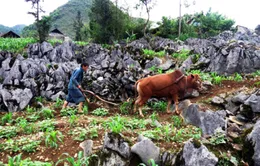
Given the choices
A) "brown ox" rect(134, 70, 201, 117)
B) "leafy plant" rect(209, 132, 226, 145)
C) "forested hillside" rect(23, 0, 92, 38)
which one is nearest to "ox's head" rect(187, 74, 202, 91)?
"brown ox" rect(134, 70, 201, 117)

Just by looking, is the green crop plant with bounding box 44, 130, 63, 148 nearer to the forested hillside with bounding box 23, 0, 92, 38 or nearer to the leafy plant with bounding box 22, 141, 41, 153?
the leafy plant with bounding box 22, 141, 41, 153

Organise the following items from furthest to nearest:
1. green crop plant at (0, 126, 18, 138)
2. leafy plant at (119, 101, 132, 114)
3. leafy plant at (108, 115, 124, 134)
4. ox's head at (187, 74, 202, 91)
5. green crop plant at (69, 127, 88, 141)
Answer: leafy plant at (119, 101, 132, 114) < ox's head at (187, 74, 202, 91) < green crop plant at (0, 126, 18, 138) < green crop plant at (69, 127, 88, 141) < leafy plant at (108, 115, 124, 134)

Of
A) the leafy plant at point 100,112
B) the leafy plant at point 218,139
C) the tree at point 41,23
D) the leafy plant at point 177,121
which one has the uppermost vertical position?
the tree at point 41,23

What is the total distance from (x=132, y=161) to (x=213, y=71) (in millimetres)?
10276

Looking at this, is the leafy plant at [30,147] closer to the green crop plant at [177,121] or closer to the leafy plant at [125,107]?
the green crop plant at [177,121]

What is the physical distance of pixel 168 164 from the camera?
4.91 meters

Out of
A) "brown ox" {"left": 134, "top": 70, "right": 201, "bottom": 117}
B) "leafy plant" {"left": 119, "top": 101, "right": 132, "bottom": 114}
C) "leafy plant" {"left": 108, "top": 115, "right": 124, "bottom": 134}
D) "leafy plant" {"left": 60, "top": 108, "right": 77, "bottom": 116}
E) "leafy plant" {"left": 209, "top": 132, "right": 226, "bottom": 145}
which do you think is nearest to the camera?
"leafy plant" {"left": 209, "top": 132, "right": 226, "bottom": 145}

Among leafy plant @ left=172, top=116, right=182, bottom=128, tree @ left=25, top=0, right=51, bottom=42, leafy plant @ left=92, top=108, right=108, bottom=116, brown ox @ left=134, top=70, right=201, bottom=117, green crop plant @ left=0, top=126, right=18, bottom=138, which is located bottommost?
green crop plant @ left=0, top=126, right=18, bottom=138

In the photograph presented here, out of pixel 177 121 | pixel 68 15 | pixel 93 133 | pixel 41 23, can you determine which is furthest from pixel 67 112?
pixel 68 15

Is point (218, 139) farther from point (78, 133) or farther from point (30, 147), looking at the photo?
point (30, 147)

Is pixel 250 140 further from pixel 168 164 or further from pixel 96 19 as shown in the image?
pixel 96 19

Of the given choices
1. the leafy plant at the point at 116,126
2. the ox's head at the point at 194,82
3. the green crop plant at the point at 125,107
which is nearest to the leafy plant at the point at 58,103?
the green crop plant at the point at 125,107

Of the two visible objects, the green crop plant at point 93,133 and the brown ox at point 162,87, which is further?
the brown ox at point 162,87

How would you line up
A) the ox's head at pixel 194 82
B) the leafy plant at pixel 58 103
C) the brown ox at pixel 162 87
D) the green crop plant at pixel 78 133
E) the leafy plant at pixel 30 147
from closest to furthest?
the leafy plant at pixel 30 147
the green crop plant at pixel 78 133
the brown ox at pixel 162 87
the ox's head at pixel 194 82
the leafy plant at pixel 58 103
